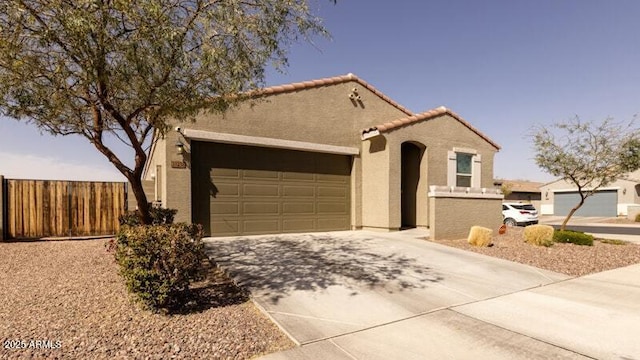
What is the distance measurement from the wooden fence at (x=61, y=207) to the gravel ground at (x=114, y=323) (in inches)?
200

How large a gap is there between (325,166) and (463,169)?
20.0ft

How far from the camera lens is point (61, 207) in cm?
1058

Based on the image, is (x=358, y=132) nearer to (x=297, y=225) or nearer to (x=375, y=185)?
(x=375, y=185)

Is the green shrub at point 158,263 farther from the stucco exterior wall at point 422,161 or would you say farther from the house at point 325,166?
the stucco exterior wall at point 422,161

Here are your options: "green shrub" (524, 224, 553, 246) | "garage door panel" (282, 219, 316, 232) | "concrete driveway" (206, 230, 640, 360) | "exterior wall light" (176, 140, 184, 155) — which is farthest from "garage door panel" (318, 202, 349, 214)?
"green shrub" (524, 224, 553, 246)

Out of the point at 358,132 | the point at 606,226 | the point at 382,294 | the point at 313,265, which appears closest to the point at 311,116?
the point at 358,132

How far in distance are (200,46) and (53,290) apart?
182 inches

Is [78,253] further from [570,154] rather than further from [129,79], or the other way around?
[570,154]

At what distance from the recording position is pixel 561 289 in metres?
6.07

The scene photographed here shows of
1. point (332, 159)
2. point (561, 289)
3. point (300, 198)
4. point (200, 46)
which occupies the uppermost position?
point (200, 46)

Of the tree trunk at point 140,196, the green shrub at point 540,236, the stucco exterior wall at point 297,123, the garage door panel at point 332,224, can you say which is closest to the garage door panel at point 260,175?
the stucco exterior wall at point 297,123

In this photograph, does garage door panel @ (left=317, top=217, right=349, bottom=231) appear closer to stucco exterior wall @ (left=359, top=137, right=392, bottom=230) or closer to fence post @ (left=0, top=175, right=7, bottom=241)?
stucco exterior wall @ (left=359, top=137, right=392, bottom=230)

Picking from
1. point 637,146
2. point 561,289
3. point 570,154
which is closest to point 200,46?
point 561,289

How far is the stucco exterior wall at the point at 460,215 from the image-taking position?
10.5 meters
